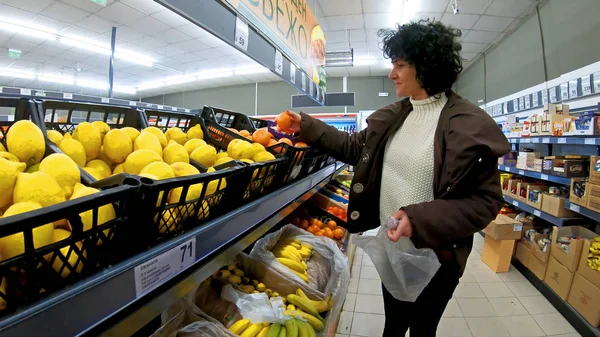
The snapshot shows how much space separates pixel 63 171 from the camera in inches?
22.2

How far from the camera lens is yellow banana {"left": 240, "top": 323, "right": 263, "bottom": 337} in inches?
39.1

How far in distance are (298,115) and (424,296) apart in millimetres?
970

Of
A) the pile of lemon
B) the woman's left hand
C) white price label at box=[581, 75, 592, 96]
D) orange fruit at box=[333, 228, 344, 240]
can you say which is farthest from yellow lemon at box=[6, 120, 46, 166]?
white price label at box=[581, 75, 592, 96]

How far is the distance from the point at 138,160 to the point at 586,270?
2982 mm

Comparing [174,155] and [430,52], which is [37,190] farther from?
[430,52]

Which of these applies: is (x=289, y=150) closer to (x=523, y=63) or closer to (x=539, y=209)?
(x=539, y=209)

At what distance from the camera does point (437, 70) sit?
1165 mm

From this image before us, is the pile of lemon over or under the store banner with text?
under

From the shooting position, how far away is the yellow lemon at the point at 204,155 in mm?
1020

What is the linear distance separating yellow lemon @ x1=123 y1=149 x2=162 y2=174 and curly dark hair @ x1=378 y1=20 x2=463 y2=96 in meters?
0.99

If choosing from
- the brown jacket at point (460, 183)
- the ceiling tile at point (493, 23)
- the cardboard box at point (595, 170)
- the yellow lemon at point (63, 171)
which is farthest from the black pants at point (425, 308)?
the ceiling tile at point (493, 23)

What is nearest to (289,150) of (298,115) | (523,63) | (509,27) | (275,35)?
(298,115)

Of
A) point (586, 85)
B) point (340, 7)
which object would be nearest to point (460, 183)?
point (586, 85)

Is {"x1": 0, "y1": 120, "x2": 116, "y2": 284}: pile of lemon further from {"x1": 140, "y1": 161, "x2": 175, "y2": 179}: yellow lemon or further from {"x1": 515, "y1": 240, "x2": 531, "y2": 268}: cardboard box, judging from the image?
{"x1": 515, "y1": 240, "x2": 531, "y2": 268}: cardboard box
